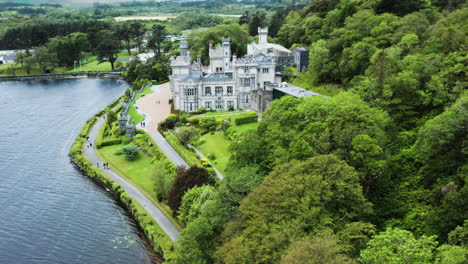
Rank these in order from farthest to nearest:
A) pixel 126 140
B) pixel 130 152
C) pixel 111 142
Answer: pixel 111 142, pixel 126 140, pixel 130 152

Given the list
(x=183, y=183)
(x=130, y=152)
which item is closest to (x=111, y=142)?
(x=130, y=152)

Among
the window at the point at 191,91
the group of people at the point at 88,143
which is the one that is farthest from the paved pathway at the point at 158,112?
the group of people at the point at 88,143

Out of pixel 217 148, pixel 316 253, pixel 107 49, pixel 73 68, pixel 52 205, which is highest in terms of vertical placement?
pixel 107 49

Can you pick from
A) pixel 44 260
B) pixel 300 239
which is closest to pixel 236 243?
pixel 300 239

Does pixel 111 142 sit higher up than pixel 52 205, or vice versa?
pixel 111 142

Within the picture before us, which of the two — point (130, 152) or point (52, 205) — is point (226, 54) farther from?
point (52, 205)

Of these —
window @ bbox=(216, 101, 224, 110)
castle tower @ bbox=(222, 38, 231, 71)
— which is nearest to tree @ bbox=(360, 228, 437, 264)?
window @ bbox=(216, 101, 224, 110)

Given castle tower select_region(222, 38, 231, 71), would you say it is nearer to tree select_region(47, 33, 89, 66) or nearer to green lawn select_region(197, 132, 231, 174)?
green lawn select_region(197, 132, 231, 174)
